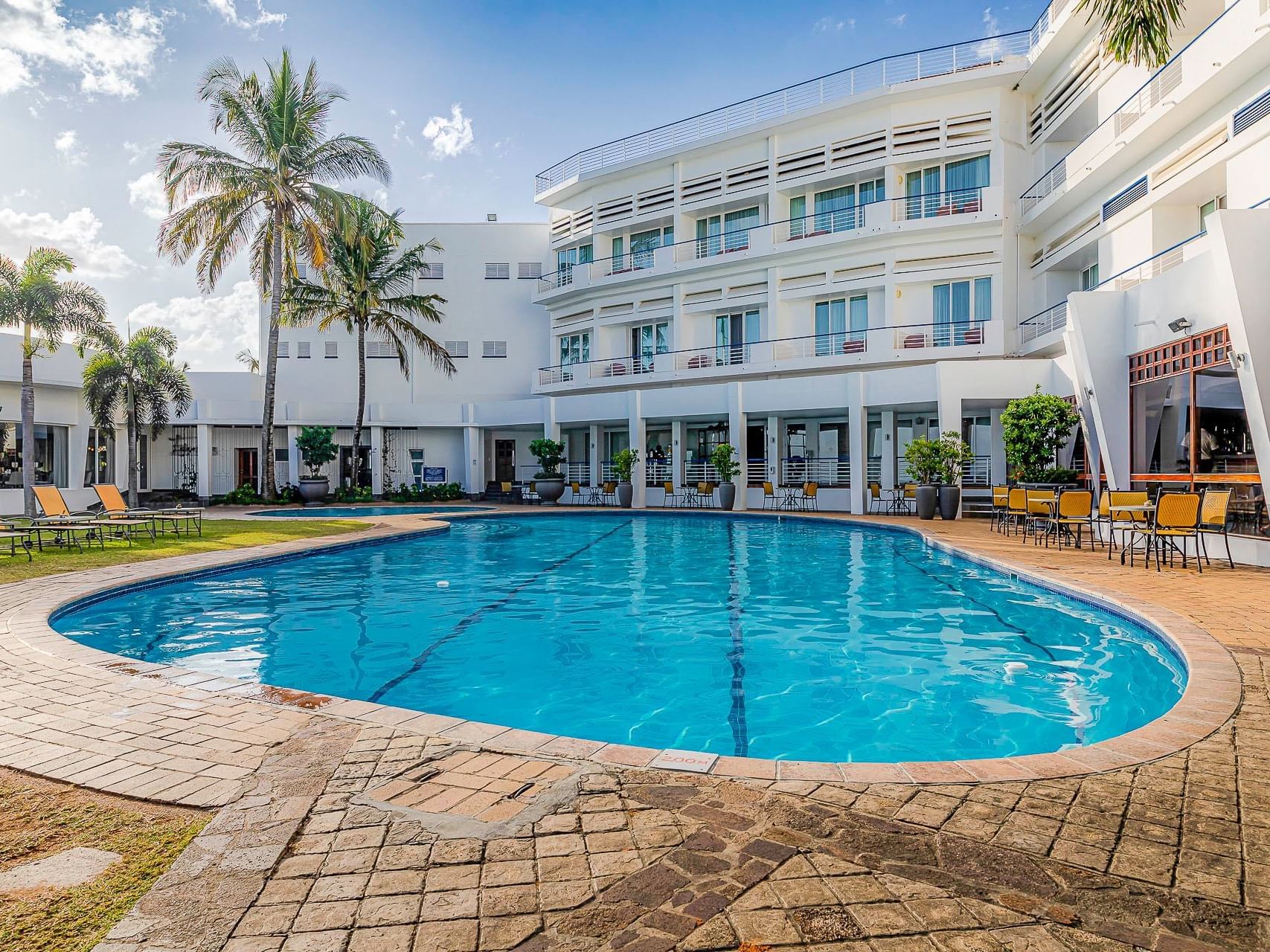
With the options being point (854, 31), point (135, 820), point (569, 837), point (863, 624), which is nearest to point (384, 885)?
point (569, 837)

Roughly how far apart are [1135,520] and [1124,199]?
926cm

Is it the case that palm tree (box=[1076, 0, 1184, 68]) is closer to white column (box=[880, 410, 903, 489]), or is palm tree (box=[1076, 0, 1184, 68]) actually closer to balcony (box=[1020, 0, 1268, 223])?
balcony (box=[1020, 0, 1268, 223])

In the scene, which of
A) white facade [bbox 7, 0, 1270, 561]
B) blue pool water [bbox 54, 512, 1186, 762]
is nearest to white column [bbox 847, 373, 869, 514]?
white facade [bbox 7, 0, 1270, 561]

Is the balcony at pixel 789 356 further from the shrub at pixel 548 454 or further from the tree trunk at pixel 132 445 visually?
the tree trunk at pixel 132 445

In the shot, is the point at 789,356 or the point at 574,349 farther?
the point at 574,349

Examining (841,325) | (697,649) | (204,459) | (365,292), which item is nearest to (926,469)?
(841,325)

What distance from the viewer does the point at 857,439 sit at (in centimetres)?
1944

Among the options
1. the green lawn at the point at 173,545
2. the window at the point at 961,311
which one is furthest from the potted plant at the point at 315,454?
the window at the point at 961,311

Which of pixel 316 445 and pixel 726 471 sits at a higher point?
pixel 316 445

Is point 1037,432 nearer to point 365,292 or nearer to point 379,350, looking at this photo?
point 365,292

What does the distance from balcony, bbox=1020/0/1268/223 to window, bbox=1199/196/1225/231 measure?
1474 millimetres

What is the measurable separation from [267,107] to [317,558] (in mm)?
16108

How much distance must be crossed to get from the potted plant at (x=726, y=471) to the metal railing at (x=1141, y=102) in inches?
395

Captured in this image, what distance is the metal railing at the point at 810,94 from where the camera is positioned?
813 inches
